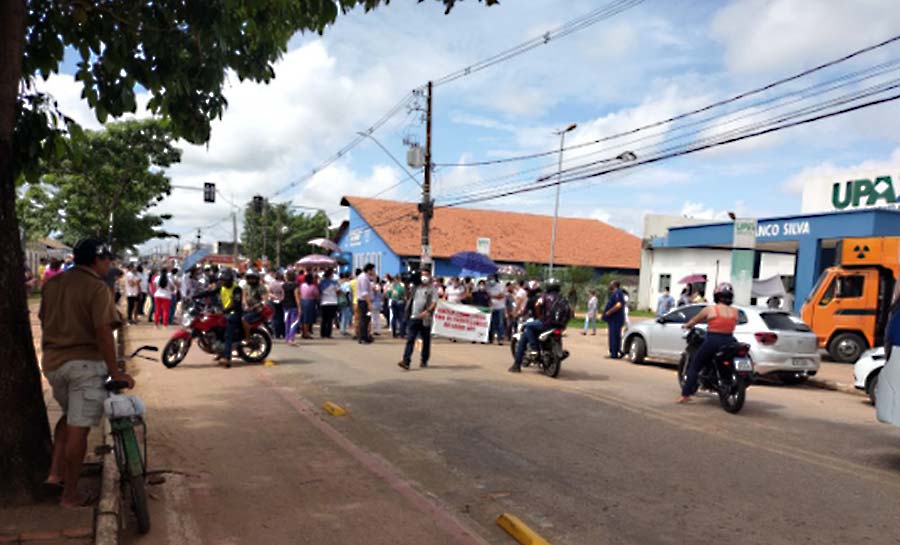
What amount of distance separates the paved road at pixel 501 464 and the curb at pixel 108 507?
0.33 metres

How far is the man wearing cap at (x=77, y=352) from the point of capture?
14.8 feet

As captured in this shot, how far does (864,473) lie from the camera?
21.2 ft

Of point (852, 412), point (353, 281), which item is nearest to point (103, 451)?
point (852, 412)

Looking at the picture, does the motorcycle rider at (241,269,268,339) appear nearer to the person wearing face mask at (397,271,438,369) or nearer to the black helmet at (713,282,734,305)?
the person wearing face mask at (397,271,438,369)

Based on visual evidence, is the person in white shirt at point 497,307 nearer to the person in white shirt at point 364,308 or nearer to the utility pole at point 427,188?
the person in white shirt at point 364,308

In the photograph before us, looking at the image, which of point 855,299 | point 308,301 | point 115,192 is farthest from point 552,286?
point 115,192

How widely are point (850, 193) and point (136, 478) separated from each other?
28.4m

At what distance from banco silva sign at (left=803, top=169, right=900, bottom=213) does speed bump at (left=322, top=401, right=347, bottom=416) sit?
23.3 meters

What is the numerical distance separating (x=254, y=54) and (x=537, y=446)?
15.8 feet

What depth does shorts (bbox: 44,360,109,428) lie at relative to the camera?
4.51 metres

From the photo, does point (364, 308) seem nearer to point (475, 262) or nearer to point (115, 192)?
point (475, 262)

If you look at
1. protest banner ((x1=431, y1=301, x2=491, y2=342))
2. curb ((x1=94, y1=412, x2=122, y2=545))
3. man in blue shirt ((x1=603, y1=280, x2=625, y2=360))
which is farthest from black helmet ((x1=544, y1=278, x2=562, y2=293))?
curb ((x1=94, y1=412, x2=122, y2=545))

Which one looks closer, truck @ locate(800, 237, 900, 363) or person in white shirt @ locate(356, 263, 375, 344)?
truck @ locate(800, 237, 900, 363)

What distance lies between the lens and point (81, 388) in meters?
4.54
